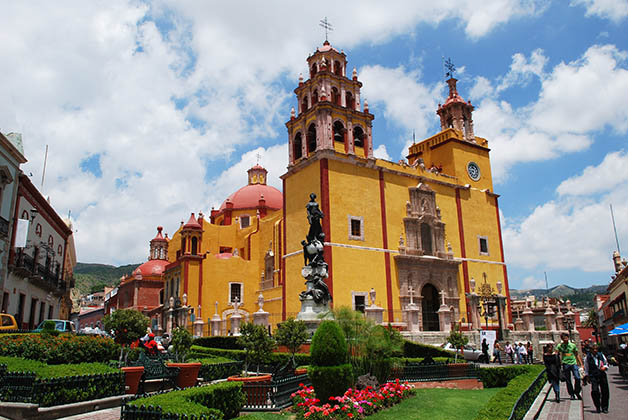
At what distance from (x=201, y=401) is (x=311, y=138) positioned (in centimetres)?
2245

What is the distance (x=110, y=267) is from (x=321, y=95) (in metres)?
139

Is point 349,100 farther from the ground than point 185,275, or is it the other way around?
point 349,100

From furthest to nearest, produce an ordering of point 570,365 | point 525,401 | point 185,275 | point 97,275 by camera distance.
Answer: point 97,275
point 185,275
point 570,365
point 525,401

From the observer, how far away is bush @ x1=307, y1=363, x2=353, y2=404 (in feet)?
30.7

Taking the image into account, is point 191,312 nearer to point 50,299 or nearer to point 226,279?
point 226,279

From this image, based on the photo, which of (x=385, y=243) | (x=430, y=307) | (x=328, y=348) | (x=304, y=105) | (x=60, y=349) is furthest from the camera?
(x=304, y=105)

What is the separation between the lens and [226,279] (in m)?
32.9

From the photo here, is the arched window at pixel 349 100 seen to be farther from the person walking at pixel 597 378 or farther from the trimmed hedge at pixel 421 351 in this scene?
the person walking at pixel 597 378

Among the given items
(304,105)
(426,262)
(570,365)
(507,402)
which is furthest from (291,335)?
(304,105)

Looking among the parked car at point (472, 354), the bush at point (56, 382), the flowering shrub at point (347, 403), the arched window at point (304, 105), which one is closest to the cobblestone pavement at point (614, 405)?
the flowering shrub at point (347, 403)

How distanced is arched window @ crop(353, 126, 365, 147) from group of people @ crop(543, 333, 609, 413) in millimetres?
19181

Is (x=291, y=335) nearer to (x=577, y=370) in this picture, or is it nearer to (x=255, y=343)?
(x=255, y=343)

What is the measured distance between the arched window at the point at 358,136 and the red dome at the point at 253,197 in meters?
14.2

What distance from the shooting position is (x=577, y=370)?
10852mm
